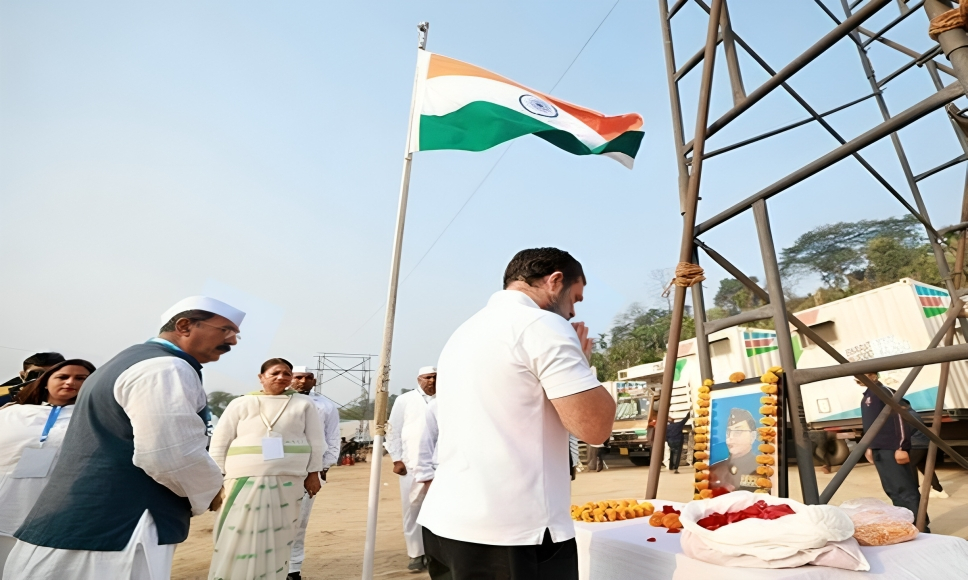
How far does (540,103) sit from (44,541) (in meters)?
4.21

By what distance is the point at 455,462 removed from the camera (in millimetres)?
1640

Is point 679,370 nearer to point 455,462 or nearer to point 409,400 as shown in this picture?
point 409,400

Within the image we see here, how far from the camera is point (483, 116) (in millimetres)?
4363

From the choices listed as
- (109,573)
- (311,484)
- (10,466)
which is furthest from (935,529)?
(10,466)

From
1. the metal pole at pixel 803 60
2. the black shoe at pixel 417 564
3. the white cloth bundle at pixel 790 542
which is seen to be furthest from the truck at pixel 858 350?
the white cloth bundle at pixel 790 542

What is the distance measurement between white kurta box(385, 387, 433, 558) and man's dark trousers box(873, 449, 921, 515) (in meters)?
4.54

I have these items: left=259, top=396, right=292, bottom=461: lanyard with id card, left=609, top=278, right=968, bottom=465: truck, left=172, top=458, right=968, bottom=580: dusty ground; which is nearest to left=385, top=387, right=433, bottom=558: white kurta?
left=172, top=458, right=968, bottom=580: dusty ground

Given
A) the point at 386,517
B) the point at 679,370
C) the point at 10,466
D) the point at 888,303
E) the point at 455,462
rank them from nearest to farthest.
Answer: the point at 455,462 < the point at 10,466 < the point at 386,517 < the point at 888,303 < the point at 679,370

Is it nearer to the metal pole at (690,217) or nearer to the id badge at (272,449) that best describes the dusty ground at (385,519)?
the id badge at (272,449)

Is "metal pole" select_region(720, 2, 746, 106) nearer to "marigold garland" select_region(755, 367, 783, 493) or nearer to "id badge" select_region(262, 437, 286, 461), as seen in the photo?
"marigold garland" select_region(755, 367, 783, 493)

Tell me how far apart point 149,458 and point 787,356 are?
263 cm

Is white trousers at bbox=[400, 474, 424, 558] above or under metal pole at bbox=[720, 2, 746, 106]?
under

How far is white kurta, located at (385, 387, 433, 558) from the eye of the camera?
5.52m

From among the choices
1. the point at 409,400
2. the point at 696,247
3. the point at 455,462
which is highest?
the point at 696,247
